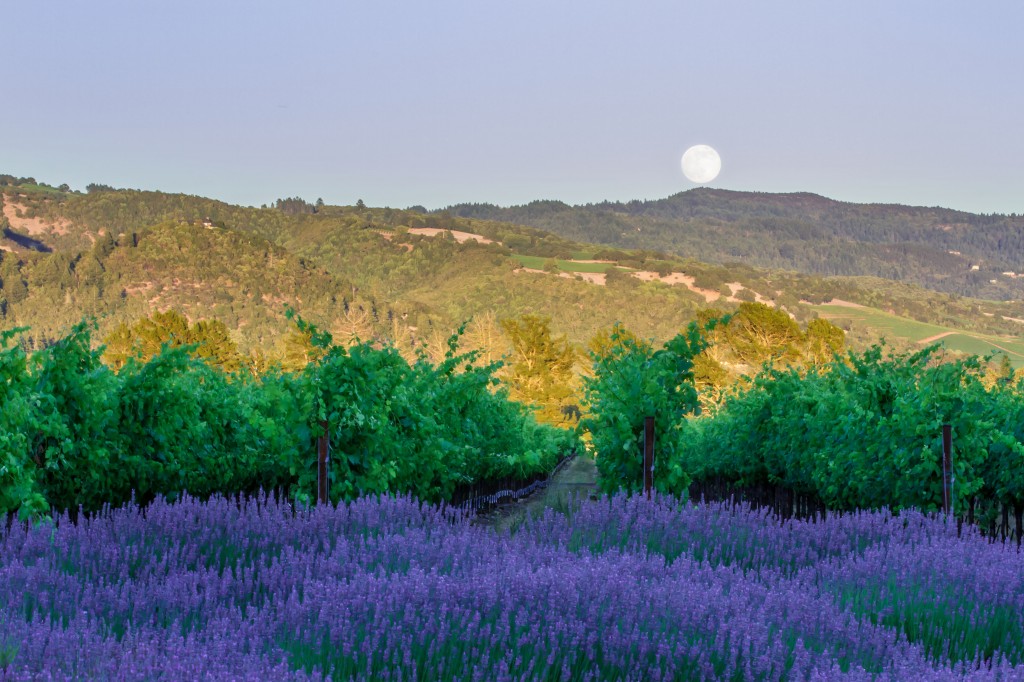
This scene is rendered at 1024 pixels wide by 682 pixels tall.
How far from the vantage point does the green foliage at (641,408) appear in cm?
1185

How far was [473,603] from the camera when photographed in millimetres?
3959

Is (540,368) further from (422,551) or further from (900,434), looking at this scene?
(422,551)

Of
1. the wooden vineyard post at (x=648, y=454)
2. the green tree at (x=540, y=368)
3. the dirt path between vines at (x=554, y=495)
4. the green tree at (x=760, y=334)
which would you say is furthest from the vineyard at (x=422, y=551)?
the green tree at (x=760, y=334)

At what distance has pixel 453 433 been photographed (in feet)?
47.1

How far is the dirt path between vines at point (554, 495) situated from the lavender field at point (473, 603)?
68.1 inches

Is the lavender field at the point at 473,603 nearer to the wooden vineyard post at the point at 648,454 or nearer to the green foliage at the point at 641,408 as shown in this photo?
the wooden vineyard post at the point at 648,454

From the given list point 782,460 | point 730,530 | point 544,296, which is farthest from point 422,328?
point 730,530

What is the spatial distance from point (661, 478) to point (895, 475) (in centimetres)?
262

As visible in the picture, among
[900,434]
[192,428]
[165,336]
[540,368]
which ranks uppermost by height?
[900,434]

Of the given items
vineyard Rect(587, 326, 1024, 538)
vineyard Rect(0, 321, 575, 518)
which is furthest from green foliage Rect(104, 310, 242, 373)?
vineyard Rect(0, 321, 575, 518)

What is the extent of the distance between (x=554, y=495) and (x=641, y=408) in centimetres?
1082

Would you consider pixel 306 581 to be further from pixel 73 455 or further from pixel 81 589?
pixel 73 455

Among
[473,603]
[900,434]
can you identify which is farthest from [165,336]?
[473,603]

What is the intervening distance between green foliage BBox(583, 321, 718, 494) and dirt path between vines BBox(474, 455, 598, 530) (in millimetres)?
566
